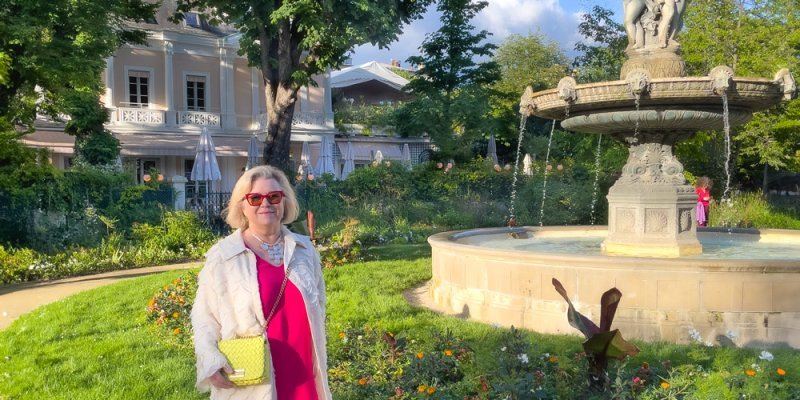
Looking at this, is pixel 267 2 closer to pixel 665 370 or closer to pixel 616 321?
pixel 616 321

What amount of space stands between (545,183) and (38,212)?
46.1 ft

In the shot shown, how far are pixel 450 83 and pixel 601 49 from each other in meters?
6.01

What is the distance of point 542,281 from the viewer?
7062mm

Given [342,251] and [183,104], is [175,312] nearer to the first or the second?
[342,251]

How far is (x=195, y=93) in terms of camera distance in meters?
31.6

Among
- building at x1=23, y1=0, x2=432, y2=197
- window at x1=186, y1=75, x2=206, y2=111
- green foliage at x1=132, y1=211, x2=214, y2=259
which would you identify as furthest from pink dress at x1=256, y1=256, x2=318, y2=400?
window at x1=186, y1=75, x2=206, y2=111

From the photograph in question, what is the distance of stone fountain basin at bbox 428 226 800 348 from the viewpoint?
641cm

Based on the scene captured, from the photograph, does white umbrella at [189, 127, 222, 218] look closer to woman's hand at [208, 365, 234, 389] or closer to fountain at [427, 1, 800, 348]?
fountain at [427, 1, 800, 348]

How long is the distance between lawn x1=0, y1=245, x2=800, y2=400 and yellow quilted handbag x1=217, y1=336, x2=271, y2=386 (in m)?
1.77

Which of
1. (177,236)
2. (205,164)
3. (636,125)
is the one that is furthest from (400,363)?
(205,164)

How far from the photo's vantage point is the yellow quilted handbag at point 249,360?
3035 mm

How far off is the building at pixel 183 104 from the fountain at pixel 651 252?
69.2ft

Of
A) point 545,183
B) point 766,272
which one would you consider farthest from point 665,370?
point 545,183

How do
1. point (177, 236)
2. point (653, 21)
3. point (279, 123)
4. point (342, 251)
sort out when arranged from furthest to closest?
point (279, 123) → point (177, 236) → point (342, 251) → point (653, 21)
